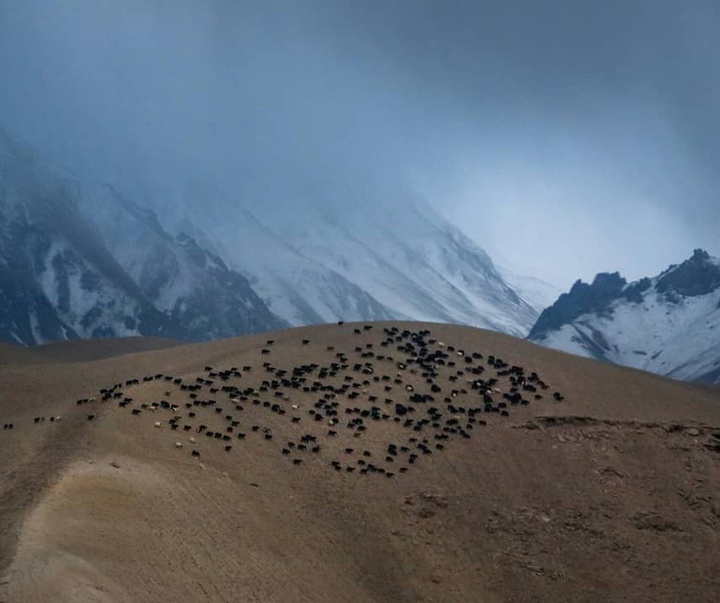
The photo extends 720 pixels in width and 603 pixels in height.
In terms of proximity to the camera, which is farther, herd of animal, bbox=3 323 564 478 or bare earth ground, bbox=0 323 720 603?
herd of animal, bbox=3 323 564 478

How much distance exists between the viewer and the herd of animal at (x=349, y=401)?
307ft

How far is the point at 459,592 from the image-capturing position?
260 feet

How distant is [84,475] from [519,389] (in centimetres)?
5586

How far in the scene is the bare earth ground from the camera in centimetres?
6819

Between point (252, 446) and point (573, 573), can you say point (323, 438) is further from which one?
point (573, 573)

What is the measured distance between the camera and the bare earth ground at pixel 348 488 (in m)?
68.2

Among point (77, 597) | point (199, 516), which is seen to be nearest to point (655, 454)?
point (199, 516)

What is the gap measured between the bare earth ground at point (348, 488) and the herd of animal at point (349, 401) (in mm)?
328

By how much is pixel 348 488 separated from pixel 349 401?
17615mm

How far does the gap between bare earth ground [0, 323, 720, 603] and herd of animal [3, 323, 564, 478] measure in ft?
1.08

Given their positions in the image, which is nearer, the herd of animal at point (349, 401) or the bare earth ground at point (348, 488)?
the bare earth ground at point (348, 488)

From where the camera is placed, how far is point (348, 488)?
89.1 metres

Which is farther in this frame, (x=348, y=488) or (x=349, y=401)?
(x=349, y=401)

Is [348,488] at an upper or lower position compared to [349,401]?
lower
